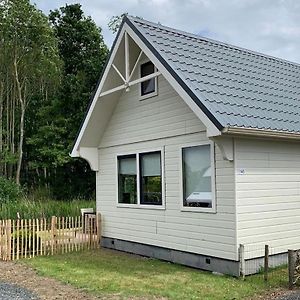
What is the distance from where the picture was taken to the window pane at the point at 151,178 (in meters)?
10.4

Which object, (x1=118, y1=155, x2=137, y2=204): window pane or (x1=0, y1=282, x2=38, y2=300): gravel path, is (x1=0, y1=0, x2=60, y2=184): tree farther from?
(x1=0, y1=282, x2=38, y2=300): gravel path

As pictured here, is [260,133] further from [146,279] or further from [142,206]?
[142,206]

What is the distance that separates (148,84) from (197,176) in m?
2.97

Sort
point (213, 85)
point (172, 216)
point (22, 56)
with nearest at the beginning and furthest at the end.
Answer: point (213, 85) → point (172, 216) → point (22, 56)

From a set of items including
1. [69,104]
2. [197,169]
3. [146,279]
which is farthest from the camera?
[69,104]

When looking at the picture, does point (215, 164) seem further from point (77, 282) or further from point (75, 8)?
point (75, 8)

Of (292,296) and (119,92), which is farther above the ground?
(119,92)

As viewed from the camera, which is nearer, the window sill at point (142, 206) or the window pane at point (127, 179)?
the window sill at point (142, 206)

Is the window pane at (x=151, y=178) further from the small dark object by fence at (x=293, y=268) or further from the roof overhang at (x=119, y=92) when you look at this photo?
the small dark object by fence at (x=293, y=268)

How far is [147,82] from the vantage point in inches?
431

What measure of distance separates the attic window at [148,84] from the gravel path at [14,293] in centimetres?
→ 531

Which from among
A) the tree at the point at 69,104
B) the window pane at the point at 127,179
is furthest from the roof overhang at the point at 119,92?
the tree at the point at 69,104

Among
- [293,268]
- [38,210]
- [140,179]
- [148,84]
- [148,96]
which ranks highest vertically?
[148,84]

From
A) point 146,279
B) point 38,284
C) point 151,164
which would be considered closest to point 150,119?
point 151,164
